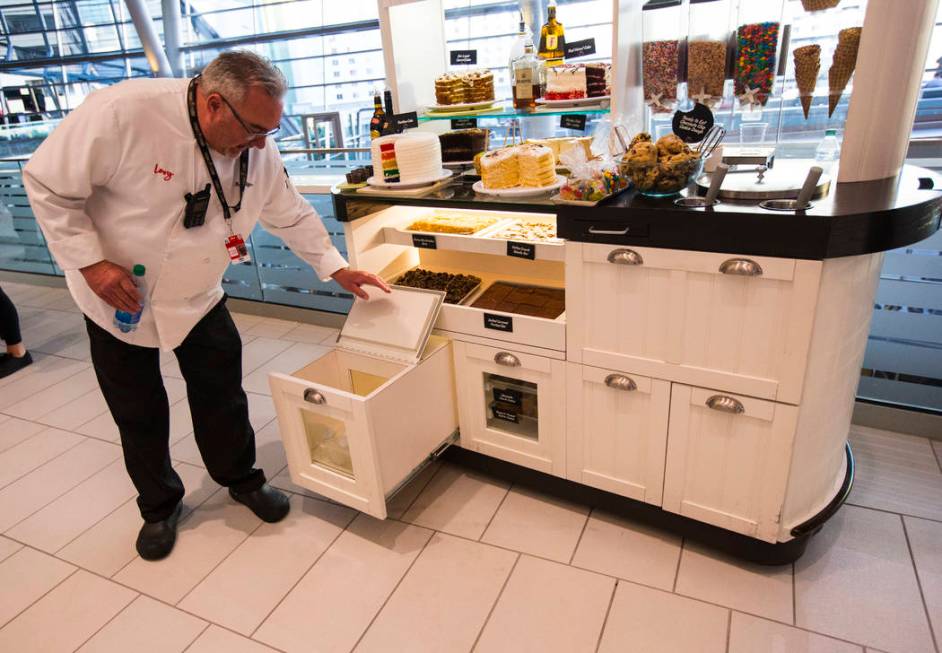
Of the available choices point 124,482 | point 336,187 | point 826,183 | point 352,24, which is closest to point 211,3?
point 352,24

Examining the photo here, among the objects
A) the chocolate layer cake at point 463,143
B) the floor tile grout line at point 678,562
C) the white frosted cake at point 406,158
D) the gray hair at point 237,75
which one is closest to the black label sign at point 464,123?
the chocolate layer cake at point 463,143

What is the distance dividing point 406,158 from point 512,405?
98 centimetres

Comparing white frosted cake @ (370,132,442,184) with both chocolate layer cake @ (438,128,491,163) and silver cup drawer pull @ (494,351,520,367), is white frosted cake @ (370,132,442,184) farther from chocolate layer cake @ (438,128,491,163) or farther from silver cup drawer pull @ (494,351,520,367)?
silver cup drawer pull @ (494,351,520,367)

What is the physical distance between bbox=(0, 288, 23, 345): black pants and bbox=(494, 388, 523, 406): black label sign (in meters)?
3.09

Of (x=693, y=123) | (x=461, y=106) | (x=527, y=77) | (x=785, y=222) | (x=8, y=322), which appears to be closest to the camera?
(x=785, y=222)

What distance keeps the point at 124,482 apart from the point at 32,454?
Result: 63cm

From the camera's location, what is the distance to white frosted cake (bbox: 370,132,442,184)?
2.16 meters

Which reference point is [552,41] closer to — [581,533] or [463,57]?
[463,57]

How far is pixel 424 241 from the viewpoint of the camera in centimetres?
222

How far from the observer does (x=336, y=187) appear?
2346 mm

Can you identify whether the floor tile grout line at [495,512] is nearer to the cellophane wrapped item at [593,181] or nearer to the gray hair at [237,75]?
the cellophane wrapped item at [593,181]

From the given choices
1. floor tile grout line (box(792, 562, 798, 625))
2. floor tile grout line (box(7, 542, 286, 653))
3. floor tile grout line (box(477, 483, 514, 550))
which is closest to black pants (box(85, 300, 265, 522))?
floor tile grout line (box(7, 542, 286, 653))

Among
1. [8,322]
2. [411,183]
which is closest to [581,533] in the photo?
[411,183]

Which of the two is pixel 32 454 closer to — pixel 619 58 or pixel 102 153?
pixel 102 153
